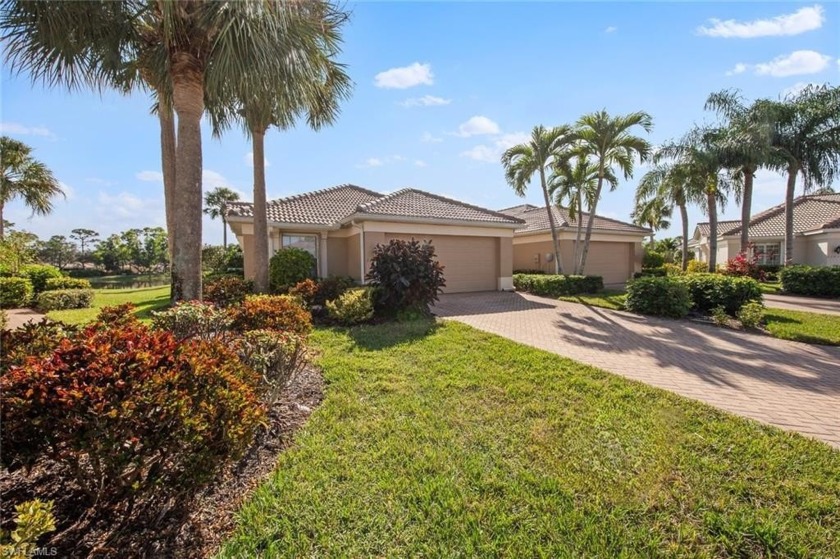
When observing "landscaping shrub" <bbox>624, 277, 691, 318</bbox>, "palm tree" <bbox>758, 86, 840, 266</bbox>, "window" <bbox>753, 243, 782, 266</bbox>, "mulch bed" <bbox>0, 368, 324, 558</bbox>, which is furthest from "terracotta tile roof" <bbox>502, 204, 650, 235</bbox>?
"mulch bed" <bbox>0, 368, 324, 558</bbox>

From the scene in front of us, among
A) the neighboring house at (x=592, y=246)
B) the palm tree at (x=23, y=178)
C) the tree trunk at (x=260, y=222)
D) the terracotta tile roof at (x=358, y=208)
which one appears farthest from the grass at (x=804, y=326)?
the palm tree at (x=23, y=178)

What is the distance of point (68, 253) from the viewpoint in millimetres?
53844

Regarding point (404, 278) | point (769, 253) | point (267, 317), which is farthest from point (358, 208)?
point (769, 253)

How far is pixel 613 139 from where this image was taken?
1565cm

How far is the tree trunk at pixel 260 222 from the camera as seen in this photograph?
40.8 ft

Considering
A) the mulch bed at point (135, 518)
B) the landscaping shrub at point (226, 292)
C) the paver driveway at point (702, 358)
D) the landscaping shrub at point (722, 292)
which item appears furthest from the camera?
the landscaping shrub at point (226, 292)

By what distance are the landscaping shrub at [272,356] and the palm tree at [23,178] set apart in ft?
83.3

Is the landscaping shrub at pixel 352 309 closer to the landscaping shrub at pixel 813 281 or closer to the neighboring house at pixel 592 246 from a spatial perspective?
the neighboring house at pixel 592 246

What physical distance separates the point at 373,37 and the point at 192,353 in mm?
9423

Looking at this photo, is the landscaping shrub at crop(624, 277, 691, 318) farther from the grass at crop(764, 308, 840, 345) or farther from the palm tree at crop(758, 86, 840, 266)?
the palm tree at crop(758, 86, 840, 266)

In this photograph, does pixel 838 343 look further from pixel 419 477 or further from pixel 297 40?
pixel 297 40

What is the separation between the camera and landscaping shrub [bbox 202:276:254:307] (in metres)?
11.8

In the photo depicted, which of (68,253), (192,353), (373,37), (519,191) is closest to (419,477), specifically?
(192,353)

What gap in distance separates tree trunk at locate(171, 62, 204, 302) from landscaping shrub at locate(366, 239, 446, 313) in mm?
4709
